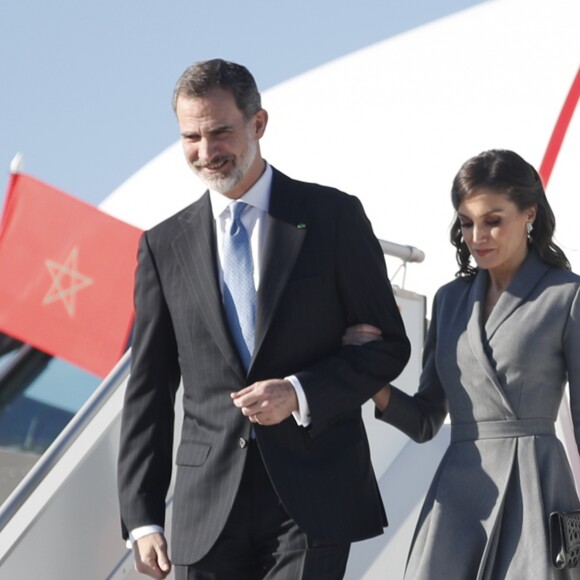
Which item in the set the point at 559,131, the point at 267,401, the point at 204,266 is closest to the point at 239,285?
the point at 204,266

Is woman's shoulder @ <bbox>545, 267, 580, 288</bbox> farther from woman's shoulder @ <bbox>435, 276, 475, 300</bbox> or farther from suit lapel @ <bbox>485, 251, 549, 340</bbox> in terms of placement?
woman's shoulder @ <bbox>435, 276, 475, 300</bbox>

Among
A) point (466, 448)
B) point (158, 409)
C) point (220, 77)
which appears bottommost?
point (466, 448)

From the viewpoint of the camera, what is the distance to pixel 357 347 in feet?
8.01

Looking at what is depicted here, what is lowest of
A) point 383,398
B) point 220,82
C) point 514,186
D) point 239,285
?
point 383,398

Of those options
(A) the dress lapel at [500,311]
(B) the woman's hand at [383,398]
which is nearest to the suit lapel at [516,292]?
(A) the dress lapel at [500,311]

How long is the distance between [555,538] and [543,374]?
12.5 inches

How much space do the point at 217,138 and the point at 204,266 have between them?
249 mm

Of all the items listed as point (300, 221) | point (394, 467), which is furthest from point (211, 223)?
point (394, 467)

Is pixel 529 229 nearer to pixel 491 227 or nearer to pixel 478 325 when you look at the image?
pixel 491 227

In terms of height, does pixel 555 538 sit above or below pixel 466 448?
below

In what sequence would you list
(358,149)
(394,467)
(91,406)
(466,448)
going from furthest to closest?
(358,149) → (394,467) → (91,406) → (466,448)

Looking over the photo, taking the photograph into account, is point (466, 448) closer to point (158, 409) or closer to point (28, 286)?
point (158, 409)

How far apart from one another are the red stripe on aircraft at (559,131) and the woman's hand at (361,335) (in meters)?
2.76

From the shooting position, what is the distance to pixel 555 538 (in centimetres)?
245
